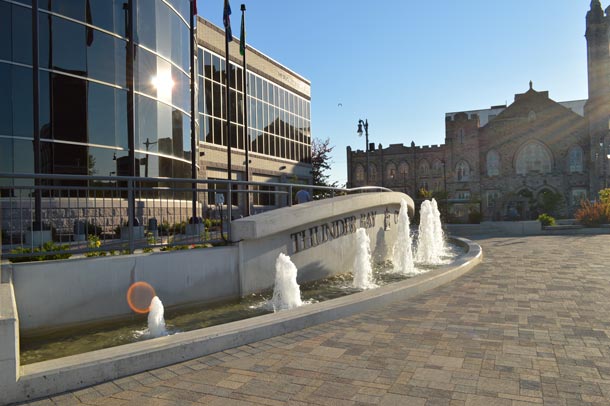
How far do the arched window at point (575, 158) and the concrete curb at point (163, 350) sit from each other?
54.5m

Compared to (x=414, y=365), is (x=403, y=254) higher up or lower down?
higher up

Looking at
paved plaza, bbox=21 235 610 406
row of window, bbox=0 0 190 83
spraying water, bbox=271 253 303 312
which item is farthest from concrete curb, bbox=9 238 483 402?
row of window, bbox=0 0 190 83

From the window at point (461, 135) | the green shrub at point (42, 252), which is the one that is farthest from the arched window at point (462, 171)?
the green shrub at point (42, 252)

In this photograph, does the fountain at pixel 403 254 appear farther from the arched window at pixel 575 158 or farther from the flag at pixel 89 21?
the arched window at pixel 575 158

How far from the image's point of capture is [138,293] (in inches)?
253

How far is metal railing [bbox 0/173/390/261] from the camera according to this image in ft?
19.9

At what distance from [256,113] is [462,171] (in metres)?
34.4

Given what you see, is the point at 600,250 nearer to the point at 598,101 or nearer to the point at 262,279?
the point at 262,279

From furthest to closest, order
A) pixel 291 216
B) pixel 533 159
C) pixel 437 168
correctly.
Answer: pixel 437 168
pixel 533 159
pixel 291 216

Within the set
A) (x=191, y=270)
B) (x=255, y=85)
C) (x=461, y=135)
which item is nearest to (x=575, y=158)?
Result: (x=461, y=135)

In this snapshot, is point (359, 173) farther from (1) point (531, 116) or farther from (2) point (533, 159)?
(1) point (531, 116)

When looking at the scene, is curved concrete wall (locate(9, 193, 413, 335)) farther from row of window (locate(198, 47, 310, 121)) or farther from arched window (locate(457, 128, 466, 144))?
arched window (locate(457, 128, 466, 144))

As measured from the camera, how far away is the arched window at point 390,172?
205 feet

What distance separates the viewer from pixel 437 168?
2333 inches
